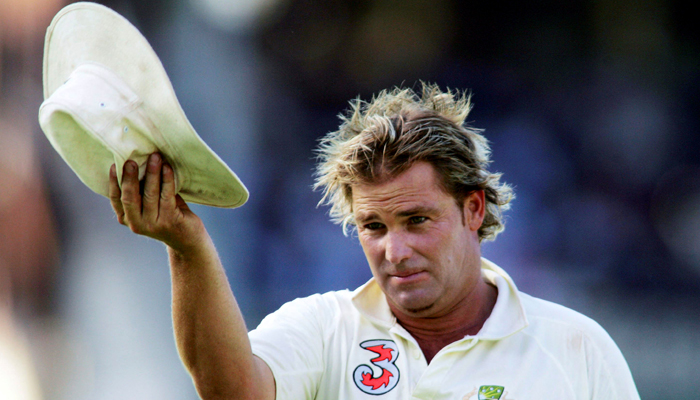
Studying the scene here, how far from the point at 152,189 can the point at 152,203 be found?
0.03 m

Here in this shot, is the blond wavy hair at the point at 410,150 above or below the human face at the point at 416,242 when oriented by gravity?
above

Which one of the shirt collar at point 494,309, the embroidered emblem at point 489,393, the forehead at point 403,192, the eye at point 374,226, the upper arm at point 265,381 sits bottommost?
the upper arm at point 265,381

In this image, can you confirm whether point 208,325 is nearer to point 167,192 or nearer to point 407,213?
point 167,192

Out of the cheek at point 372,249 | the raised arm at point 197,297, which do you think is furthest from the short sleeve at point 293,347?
the cheek at point 372,249

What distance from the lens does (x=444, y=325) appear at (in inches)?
82.8

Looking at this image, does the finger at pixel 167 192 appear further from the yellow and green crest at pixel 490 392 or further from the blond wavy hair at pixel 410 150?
the yellow and green crest at pixel 490 392

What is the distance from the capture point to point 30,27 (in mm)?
3951

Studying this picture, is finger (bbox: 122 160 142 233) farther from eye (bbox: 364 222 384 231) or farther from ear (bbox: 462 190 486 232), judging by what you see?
ear (bbox: 462 190 486 232)

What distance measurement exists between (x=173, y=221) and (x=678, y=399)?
355cm

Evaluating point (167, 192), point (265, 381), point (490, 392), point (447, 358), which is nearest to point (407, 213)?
point (447, 358)

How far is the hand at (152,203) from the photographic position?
131cm

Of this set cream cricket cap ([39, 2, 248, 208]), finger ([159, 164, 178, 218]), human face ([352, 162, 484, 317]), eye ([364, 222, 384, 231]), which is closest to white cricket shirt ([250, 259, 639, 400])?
human face ([352, 162, 484, 317])

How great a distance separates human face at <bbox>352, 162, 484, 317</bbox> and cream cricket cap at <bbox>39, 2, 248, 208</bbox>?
79 centimetres

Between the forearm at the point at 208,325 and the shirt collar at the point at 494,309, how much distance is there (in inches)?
23.8
